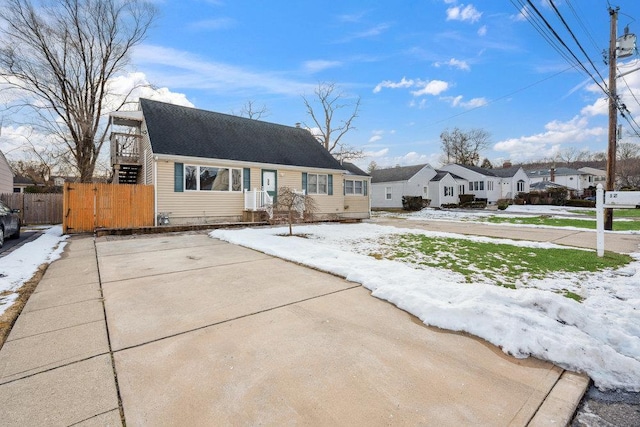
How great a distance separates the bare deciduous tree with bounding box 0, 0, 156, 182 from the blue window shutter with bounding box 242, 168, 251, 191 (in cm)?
1119

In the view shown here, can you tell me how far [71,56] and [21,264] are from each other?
65.7ft

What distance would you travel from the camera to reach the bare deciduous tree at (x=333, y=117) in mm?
29766

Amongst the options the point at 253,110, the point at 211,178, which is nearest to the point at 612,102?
the point at 211,178

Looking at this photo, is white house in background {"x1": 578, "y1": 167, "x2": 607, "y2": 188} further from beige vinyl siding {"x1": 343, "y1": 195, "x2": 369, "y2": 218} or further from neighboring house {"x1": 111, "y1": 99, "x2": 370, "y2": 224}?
neighboring house {"x1": 111, "y1": 99, "x2": 370, "y2": 224}

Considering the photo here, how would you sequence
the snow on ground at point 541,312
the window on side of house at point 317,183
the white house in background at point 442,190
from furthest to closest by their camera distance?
the white house in background at point 442,190, the window on side of house at point 317,183, the snow on ground at point 541,312

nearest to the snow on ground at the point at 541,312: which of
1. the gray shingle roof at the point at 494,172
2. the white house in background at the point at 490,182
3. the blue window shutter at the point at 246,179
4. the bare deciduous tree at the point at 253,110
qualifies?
the blue window shutter at the point at 246,179

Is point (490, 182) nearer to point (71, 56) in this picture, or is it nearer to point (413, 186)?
point (413, 186)

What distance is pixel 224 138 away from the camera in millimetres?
14664

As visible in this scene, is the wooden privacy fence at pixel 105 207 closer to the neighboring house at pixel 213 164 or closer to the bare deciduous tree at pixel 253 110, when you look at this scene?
the neighboring house at pixel 213 164

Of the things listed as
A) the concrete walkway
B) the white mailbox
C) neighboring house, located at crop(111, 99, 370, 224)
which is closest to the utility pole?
the white mailbox

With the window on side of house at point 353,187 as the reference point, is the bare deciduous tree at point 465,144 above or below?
above

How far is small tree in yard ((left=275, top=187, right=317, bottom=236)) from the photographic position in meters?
9.88

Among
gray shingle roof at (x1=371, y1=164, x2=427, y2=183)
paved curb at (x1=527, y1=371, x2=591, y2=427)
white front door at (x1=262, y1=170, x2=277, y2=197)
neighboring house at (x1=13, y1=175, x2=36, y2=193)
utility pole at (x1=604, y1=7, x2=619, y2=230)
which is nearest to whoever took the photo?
paved curb at (x1=527, y1=371, x2=591, y2=427)

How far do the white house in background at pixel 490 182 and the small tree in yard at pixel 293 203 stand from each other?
28656mm
